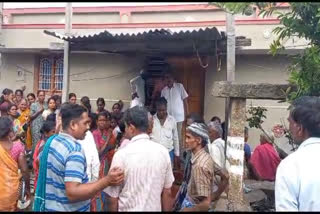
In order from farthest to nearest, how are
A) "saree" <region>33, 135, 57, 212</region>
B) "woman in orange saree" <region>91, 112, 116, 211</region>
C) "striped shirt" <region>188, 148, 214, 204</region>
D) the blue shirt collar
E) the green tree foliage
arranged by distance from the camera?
"woman in orange saree" <region>91, 112, 116, 211</region>
the green tree foliage
"striped shirt" <region>188, 148, 214, 204</region>
"saree" <region>33, 135, 57, 212</region>
the blue shirt collar

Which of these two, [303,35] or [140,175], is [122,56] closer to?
[303,35]

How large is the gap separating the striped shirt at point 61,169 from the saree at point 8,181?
1477 mm

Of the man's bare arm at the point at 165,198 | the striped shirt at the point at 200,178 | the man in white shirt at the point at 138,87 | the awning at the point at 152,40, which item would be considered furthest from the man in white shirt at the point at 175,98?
the man's bare arm at the point at 165,198

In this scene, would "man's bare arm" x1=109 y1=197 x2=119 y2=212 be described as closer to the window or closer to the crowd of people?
the crowd of people

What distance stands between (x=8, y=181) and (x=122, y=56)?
5.38m

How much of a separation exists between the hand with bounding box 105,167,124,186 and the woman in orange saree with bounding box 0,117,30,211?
5.70ft

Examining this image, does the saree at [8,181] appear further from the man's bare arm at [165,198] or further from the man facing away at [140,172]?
the man's bare arm at [165,198]

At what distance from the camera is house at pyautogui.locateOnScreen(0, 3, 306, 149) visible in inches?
326

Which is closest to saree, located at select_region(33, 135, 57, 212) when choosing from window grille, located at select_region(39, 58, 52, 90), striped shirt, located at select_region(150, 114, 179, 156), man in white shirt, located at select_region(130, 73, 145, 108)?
striped shirt, located at select_region(150, 114, 179, 156)

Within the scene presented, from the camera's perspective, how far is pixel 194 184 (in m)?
3.51

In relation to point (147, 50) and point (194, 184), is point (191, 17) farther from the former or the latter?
point (194, 184)

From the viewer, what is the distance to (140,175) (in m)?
3.13

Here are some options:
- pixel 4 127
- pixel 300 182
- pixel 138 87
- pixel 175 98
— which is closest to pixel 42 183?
pixel 4 127

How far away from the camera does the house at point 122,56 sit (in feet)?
27.2
